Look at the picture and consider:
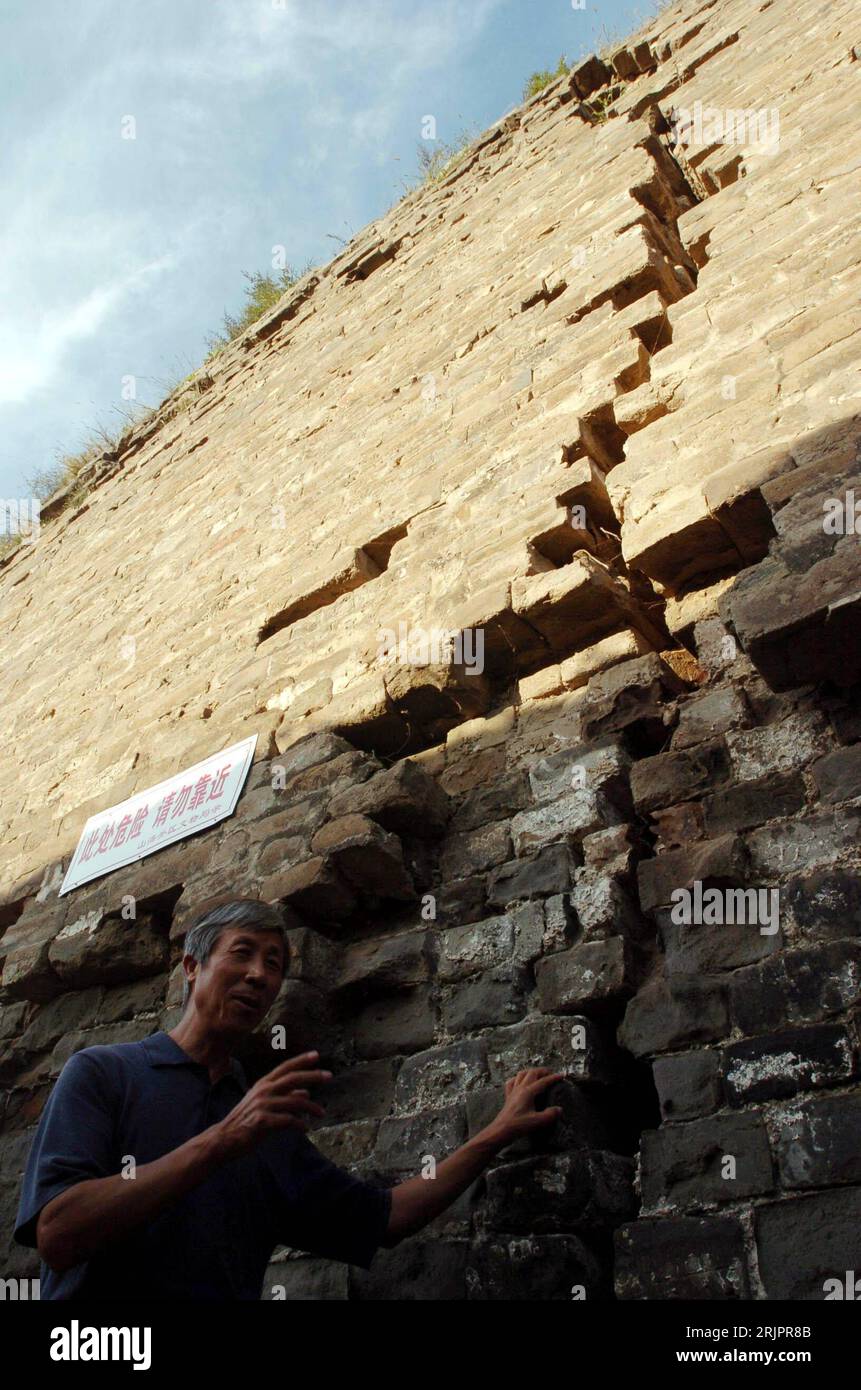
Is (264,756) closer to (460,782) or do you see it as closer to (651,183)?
(460,782)

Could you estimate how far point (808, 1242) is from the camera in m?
1.71

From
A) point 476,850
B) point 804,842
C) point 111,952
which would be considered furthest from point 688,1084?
point 111,952

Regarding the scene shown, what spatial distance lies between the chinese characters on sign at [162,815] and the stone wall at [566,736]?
3.8 inches

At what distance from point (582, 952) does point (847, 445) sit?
4.52 ft

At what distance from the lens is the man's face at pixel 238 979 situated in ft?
7.55

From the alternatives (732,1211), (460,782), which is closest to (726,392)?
(460,782)

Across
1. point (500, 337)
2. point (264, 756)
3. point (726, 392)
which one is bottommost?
A: point (264, 756)

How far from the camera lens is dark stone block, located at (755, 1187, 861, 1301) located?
1.67m

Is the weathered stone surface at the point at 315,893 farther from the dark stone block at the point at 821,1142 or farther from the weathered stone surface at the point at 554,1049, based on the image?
the dark stone block at the point at 821,1142

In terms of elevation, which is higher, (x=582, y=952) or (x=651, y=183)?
(x=651, y=183)

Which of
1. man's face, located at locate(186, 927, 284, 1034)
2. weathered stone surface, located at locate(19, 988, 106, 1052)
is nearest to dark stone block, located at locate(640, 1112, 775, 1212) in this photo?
man's face, located at locate(186, 927, 284, 1034)

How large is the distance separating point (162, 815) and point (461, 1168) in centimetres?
213

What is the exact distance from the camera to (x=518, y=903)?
2605 millimetres

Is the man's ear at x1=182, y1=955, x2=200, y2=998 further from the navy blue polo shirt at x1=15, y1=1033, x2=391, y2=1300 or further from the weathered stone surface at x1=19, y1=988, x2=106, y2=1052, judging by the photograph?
the weathered stone surface at x1=19, y1=988, x2=106, y2=1052
